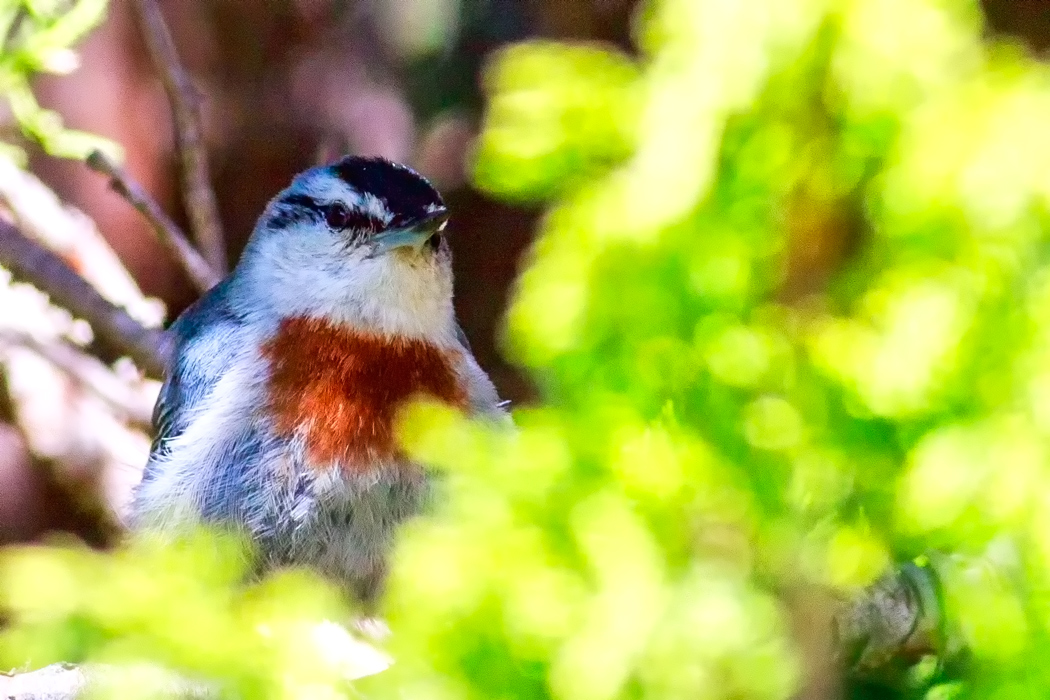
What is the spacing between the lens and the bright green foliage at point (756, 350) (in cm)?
51

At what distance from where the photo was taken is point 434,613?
0.58 m

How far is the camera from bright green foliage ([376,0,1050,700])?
51cm

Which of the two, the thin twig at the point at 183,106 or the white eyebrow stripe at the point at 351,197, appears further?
the thin twig at the point at 183,106

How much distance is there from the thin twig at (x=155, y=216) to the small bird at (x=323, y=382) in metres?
0.24

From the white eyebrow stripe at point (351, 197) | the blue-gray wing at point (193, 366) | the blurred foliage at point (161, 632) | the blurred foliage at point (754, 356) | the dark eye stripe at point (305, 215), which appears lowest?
the blue-gray wing at point (193, 366)

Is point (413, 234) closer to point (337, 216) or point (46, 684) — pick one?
point (337, 216)

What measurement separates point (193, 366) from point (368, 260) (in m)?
0.30

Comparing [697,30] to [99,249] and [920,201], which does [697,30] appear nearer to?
[920,201]

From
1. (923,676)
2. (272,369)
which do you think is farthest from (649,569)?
(272,369)

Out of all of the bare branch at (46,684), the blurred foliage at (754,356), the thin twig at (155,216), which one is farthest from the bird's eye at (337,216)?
the blurred foliage at (754,356)

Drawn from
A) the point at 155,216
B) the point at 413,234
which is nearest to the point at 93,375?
the point at 155,216

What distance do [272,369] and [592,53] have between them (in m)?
0.98

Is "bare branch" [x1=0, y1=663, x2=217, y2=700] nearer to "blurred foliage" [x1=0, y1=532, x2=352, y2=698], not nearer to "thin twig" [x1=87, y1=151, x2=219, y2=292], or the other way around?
"blurred foliage" [x1=0, y1=532, x2=352, y2=698]

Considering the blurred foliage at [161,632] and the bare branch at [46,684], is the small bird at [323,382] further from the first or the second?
the blurred foliage at [161,632]
